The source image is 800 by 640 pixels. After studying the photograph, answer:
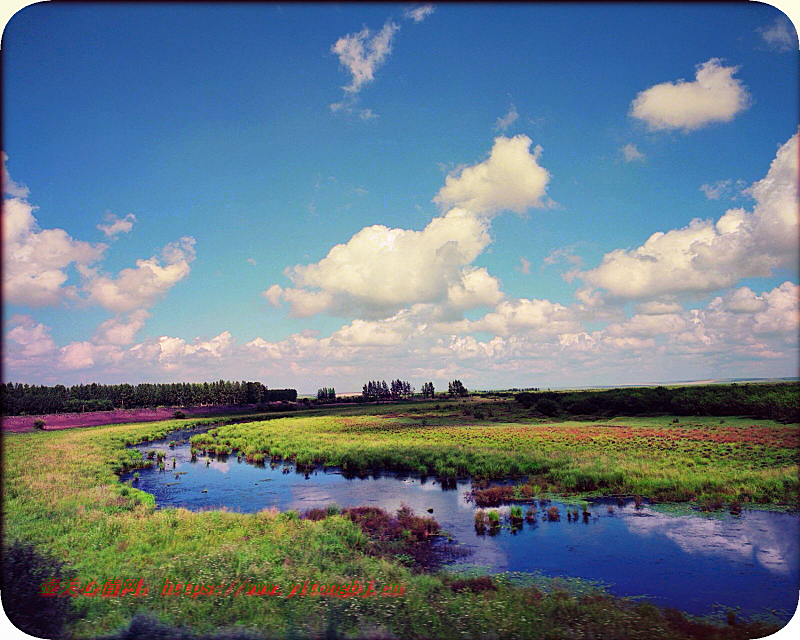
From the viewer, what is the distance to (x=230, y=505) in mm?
23234

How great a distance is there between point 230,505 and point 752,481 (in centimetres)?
2693

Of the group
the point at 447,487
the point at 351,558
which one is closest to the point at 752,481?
the point at 447,487

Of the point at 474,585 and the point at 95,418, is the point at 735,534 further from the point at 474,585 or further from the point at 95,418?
the point at 95,418

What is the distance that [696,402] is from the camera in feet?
190

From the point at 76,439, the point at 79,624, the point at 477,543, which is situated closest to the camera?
the point at 79,624

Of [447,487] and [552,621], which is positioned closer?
[552,621]

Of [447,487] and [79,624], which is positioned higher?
[79,624]

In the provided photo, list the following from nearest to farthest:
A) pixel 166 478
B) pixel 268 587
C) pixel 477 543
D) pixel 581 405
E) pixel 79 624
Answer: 1. pixel 79 624
2. pixel 268 587
3. pixel 477 543
4. pixel 166 478
5. pixel 581 405

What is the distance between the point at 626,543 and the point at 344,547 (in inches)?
415

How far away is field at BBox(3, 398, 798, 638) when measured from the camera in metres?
10.2

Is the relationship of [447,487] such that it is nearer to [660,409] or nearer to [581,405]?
[660,409]

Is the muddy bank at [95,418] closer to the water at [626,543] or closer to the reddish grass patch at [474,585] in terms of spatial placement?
the water at [626,543]

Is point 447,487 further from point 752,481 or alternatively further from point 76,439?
point 76,439

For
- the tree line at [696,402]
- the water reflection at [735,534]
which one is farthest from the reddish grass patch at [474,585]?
the tree line at [696,402]
